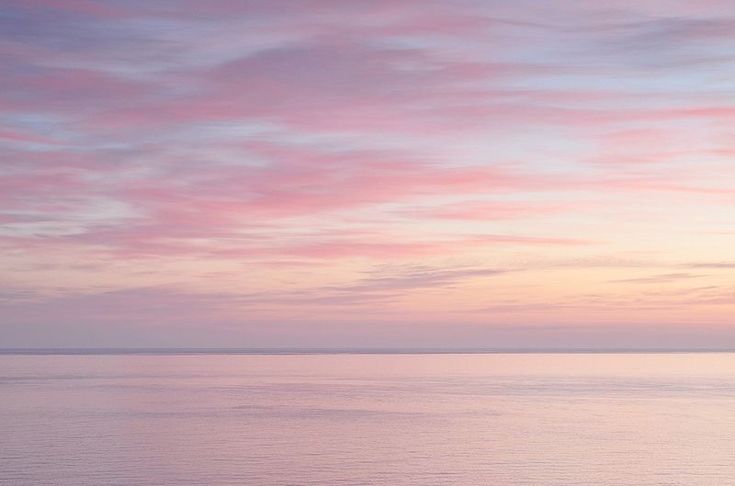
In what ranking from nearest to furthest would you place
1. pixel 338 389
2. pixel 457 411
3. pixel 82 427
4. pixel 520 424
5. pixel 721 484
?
1. pixel 721 484
2. pixel 82 427
3. pixel 520 424
4. pixel 457 411
5. pixel 338 389

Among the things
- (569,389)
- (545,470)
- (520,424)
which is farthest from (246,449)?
(569,389)

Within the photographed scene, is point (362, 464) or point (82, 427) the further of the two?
point (82, 427)

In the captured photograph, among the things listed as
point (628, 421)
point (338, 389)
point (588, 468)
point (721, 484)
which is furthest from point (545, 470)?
point (338, 389)

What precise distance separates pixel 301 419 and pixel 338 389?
106ft

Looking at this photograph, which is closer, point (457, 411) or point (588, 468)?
point (588, 468)

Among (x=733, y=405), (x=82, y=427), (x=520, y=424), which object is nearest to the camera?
(x=82, y=427)

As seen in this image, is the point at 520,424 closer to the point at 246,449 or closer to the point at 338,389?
the point at 246,449

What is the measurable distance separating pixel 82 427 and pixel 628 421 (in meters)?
29.8

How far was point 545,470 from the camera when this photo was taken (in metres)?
36.5

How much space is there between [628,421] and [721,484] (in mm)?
22170

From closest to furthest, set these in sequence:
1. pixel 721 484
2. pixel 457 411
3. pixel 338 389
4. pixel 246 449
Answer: pixel 721 484 → pixel 246 449 → pixel 457 411 → pixel 338 389

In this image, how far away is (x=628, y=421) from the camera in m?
55.7

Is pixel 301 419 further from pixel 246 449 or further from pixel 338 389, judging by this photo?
pixel 338 389

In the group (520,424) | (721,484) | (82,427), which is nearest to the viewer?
(721,484)
